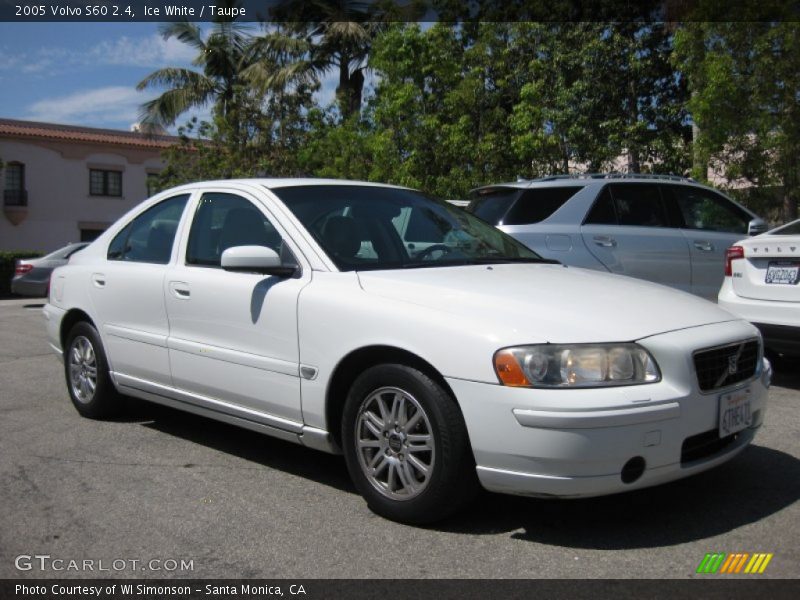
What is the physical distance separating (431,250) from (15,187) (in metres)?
37.9

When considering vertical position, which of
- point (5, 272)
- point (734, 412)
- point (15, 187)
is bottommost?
point (5, 272)

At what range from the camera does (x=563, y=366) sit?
351 centimetres

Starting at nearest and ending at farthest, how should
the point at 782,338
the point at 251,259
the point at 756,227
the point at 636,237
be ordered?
the point at 251,259, the point at 782,338, the point at 756,227, the point at 636,237

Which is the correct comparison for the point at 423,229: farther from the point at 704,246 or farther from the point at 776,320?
the point at 704,246

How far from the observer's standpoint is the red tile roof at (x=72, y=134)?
3800 cm

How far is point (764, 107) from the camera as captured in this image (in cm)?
1190

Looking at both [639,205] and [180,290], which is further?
[639,205]

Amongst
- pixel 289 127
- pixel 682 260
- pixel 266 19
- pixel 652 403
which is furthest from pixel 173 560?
pixel 266 19

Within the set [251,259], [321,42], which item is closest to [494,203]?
[251,259]

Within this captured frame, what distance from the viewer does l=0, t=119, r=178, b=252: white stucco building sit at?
38.2 metres

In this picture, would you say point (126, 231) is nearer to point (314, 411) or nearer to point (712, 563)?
point (314, 411)

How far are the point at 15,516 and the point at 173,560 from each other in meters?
1.04

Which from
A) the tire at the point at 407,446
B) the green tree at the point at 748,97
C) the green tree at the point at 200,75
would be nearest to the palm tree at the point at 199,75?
the green tree at the point at 200,75

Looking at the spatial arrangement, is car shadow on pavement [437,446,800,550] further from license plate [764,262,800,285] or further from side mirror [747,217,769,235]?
side mirror [747,217,769,235]
